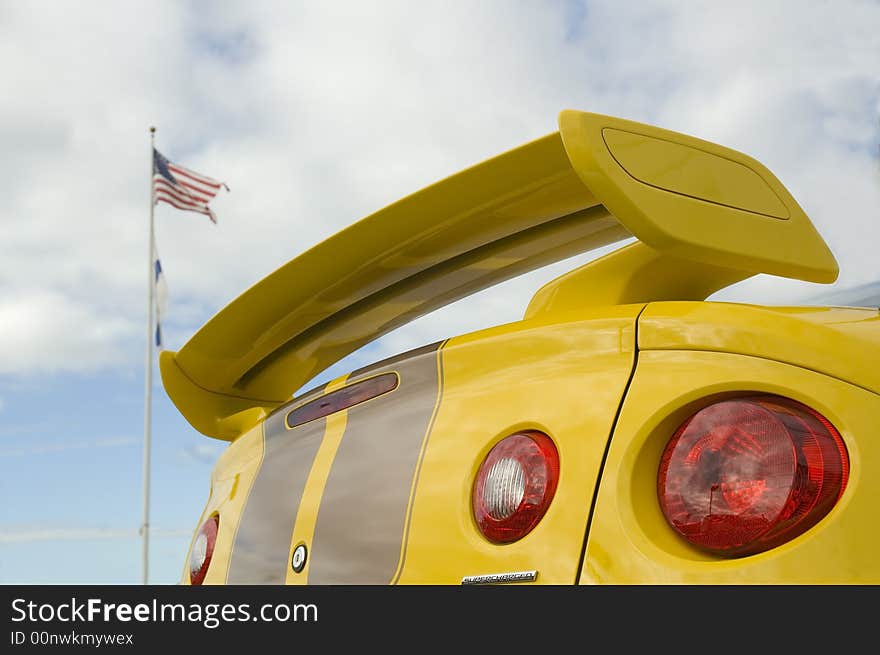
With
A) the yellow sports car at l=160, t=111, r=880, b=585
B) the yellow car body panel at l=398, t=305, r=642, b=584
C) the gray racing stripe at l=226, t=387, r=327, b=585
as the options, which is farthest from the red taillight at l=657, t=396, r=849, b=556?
the gray racing stripe at l=226, t=387, r=327, b=585

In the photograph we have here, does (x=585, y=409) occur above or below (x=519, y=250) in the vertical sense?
below

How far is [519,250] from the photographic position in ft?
7.27

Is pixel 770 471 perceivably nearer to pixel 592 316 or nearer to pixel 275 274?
pixel 592 316

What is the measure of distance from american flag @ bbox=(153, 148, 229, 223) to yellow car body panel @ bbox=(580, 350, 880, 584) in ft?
48.6

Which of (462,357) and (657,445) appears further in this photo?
(462,357)

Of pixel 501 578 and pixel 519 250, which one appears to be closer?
pixel 501 578

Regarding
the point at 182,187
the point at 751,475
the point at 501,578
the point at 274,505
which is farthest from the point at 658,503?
the point at 182,187

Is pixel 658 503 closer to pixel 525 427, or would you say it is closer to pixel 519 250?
pixel 525 427

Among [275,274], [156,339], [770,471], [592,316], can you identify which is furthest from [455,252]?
[156,339]

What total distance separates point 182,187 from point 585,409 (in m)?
15.8

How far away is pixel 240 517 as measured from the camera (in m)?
2.11

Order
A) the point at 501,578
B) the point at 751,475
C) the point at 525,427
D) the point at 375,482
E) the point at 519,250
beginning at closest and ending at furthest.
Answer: the point at 751,475
the point at 501,578
the point at 525,427
the point at 375,482
the point at 519,250

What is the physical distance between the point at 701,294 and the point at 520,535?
2.54ft

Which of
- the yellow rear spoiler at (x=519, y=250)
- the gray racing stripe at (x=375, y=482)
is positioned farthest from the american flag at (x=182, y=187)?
the gray racing stripe at (x=375, y=482)
